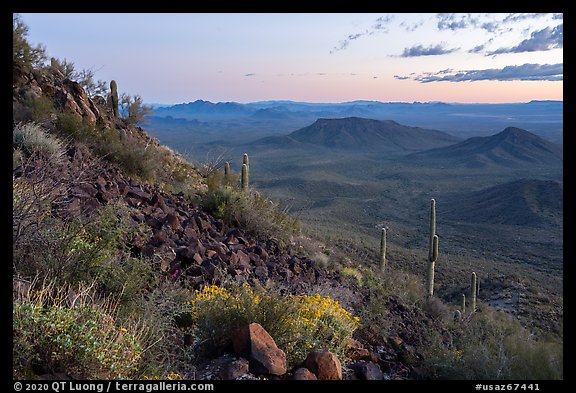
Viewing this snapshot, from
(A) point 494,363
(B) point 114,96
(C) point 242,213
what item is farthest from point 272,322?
(B) point 114,96

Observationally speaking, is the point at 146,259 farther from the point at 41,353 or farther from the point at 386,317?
the point at 386,317

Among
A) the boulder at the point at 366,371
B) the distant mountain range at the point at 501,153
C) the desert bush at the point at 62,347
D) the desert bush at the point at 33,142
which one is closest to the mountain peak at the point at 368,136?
the distant mountain range at the point at 501,153

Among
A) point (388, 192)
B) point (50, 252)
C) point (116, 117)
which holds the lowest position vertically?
point (388, 192)

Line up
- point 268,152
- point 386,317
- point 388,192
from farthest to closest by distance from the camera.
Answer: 1. point 268,152
2. point 388,192
3. point 386,317

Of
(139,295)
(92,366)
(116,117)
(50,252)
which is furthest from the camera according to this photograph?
(116,117)

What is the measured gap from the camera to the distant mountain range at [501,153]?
95.4 meters

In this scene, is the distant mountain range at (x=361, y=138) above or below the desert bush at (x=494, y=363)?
above

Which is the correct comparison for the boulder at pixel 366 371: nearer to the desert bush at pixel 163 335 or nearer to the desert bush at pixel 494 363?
the desert bush at pixel 494 363

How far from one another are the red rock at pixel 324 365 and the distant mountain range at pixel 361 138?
12317 cm

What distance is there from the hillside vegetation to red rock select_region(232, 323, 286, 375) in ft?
0.05

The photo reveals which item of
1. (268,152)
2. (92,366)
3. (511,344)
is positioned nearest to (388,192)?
(268,152)

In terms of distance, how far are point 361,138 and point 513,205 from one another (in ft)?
285
